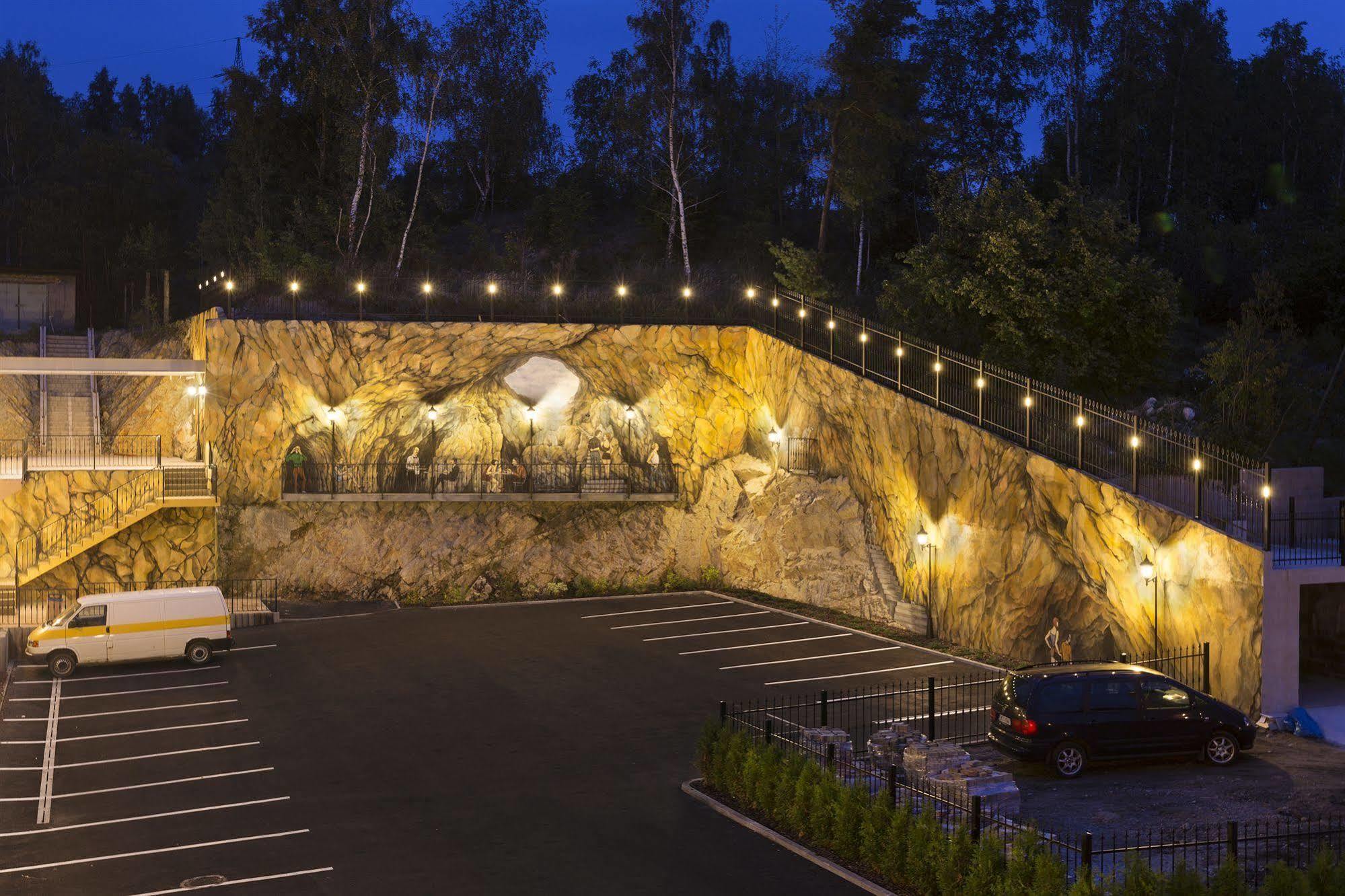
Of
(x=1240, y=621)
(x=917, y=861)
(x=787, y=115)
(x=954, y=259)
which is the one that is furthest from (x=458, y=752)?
(x=787, y=115)

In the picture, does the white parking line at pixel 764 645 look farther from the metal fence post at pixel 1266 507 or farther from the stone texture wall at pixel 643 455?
the metal fence post at pixel 1266 507

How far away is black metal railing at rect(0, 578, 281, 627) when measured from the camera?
31172 mm

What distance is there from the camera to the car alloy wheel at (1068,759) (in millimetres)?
18188

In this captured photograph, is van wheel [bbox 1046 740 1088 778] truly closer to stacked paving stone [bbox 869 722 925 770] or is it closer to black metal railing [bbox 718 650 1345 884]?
black metal railing [bbox 718 650 1345 884]

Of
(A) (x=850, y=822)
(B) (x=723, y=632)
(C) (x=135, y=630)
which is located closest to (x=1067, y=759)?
(A) (x=850, y=822)

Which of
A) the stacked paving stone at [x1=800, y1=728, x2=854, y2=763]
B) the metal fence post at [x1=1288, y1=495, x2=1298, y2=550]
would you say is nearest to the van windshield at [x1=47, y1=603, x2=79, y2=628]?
the stacked paving stone at [x1=800, y1=728, x2=854, y2=763]

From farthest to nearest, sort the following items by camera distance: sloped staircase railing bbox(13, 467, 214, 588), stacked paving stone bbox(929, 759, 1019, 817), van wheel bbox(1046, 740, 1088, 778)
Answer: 1. sloped staircase railing bbox(13, 467, 214, 588)
2. van wheel bbox(1046, 740, 1088, 778)
3. stacked paving stone bbox(929, 759, 1019, 817)

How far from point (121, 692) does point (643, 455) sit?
744 inches

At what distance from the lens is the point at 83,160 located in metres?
62.3

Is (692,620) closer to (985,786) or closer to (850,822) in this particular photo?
(985,786)

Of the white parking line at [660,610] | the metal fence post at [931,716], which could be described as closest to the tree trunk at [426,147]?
the white parking line at [660,610]

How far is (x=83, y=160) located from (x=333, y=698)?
49.8 meters

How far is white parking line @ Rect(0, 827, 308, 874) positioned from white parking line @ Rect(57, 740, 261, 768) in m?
5.00

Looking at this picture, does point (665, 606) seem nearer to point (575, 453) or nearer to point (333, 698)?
point (575, 453)
